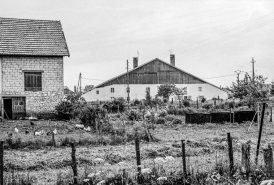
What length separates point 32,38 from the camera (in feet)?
99.9

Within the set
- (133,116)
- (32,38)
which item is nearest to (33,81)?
(32,38)

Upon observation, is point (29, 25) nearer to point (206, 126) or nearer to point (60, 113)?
point (60, 113)

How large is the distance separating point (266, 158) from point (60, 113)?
21723mm

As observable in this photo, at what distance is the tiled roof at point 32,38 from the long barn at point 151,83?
26.6m

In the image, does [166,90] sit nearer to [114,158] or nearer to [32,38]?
[32,38]

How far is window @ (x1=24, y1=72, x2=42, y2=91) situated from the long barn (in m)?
28.4

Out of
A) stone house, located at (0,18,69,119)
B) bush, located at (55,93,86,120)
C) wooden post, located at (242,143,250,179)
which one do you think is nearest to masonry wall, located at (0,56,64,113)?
stone house, located at (0,18,69,119)

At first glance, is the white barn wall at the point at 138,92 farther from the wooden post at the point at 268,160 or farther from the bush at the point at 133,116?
the wooden post at the point at 268,160

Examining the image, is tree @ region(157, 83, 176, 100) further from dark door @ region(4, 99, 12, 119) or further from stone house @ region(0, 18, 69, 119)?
dark door @ region(4, 99, 12, 119)

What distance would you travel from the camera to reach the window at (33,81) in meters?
29.3

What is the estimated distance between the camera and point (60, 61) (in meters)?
30.0

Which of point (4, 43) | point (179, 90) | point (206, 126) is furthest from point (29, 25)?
point (179, 90)

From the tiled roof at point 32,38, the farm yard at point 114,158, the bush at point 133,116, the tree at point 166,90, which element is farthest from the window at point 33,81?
the tree at point 166,90

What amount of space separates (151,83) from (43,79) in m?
31.3
